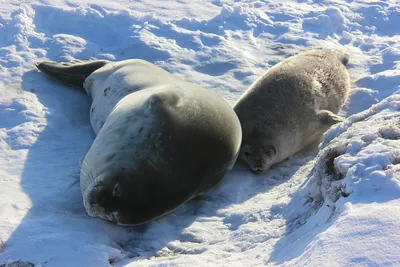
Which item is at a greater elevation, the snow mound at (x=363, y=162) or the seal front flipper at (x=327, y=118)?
the snow mound at (x=363, y=162)

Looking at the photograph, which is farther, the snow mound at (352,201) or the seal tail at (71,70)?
the seal tail at (71,70)

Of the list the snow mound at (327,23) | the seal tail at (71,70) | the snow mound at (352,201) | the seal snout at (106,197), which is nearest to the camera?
the snow mound at (352,201)

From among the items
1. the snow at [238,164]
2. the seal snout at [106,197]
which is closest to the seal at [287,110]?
the snow at [238,164]

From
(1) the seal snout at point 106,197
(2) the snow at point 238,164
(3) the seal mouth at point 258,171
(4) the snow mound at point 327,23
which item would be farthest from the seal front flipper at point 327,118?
(4) the snow mound at point 327,23

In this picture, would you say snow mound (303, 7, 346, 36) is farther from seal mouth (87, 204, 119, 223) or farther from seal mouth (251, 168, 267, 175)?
seal mouth (87, 204, 119, 223)

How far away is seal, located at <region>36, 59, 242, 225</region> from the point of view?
293 centimetres

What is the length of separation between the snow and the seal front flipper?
0.92 feet

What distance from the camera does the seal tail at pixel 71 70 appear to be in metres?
5.05

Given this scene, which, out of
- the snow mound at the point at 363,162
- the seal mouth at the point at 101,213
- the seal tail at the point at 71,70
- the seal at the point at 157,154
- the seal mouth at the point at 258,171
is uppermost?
the snow mound at the point at 363,162

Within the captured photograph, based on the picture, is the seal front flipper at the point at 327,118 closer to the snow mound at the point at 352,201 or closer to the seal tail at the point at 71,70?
the snow mound at the point at 352,201

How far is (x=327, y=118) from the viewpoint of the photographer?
4469mm

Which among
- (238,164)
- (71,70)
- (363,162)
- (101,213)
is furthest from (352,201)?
(71,70)

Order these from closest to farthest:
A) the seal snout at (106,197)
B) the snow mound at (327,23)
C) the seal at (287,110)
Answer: the seal snout at (106,197)
the seal at (287,110)
the snow mound at (327,23)

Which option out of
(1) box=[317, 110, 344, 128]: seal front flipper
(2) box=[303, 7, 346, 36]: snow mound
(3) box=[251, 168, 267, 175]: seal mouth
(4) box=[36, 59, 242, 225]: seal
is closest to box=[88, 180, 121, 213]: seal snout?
(4) box=[36, 59, 242, 225]: seal
